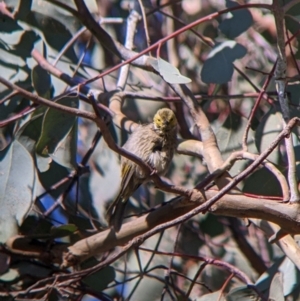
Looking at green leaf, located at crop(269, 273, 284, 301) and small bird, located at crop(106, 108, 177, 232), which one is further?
small bird, located at crop(106, 108, 177, 232)

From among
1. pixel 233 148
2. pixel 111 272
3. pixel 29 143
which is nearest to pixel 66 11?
pixel 29 143

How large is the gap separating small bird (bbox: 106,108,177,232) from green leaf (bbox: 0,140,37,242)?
1.82 ft

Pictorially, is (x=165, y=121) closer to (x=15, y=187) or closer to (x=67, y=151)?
(x=67, y=151)

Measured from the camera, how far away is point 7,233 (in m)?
2.83

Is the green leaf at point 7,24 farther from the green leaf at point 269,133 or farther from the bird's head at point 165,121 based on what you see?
the green leaf at point 269,133

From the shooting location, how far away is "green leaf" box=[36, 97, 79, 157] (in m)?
2.78

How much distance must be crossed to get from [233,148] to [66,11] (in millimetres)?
1068

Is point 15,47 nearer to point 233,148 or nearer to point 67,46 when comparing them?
→ point 67,46

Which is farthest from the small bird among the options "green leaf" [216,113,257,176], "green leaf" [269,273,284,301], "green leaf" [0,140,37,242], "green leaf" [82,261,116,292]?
"green leaf" [269,273,284,301]

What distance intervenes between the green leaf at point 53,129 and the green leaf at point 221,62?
62 cm

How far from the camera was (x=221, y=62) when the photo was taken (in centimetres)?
320

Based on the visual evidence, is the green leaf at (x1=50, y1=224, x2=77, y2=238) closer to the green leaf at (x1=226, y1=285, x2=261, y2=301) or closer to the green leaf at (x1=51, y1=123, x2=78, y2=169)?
the green leaf at (x1=51, y1=123, x2=78, y2=169)

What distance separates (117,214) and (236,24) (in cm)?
108

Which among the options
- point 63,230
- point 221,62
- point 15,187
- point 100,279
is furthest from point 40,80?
point 100,279
